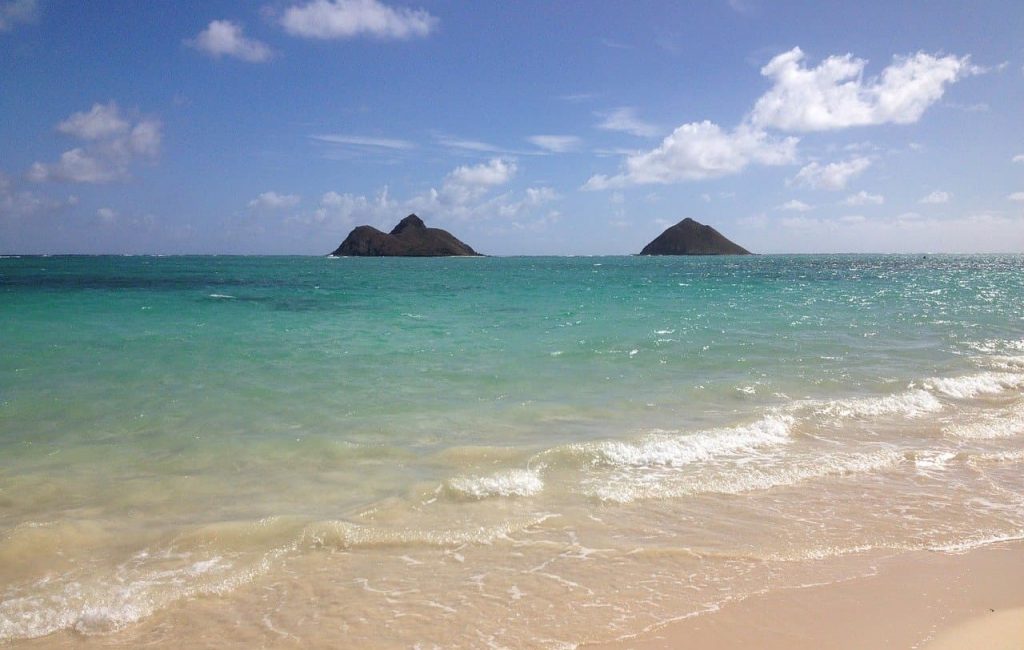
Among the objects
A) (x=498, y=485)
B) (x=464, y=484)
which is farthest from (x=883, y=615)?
(x=464, y=484)

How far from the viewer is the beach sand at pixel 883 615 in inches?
159

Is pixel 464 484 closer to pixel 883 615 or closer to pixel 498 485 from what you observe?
pixel 498 485

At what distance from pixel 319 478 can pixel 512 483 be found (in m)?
2.33

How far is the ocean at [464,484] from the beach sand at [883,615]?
204 mm

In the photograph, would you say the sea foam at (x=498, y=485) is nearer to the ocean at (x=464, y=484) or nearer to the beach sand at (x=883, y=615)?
the ocean at (x=464, y=484)

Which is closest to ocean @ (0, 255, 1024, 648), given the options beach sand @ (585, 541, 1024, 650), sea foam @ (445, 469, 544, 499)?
sea foam @ (445, 469, 544, 499)

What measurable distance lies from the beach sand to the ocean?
204 millimetres

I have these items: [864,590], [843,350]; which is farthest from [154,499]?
[843,350]

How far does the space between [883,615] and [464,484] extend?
4.07 metres

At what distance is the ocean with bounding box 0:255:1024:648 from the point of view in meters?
4.56

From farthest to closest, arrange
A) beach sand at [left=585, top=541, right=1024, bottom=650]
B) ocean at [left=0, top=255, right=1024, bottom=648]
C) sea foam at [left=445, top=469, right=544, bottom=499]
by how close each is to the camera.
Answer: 1. sea foam at [left=445, top=469, right=544, bottom=499]
2. ocean at [left=0, top=255, right=1024, bottom=648]
3. beach sand at [left=585, top=541, right=1024, bottom=650]

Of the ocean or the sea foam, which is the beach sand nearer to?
the ocean

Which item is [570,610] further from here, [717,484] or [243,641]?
[717,484]

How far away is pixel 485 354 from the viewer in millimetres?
15992
